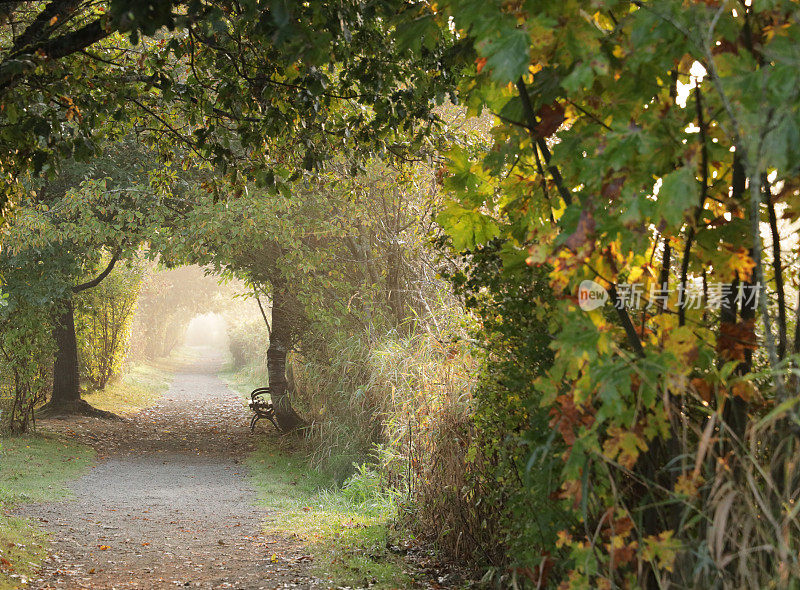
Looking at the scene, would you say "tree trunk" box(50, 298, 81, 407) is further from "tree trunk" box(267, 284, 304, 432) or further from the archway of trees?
the archway of trees

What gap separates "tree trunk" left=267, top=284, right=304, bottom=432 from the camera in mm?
13688

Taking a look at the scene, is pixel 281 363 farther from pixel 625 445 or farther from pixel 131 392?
pixel 625 445

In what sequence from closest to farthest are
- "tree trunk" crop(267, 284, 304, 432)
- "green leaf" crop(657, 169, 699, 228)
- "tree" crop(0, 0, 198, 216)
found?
"green leaf" crop(657, 169, 699, 228) < "tree" crop(0, 0, 198, 216) < "tree trunk" crop(267, 284, 304, 432)

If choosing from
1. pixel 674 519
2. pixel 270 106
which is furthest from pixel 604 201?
pixel 270 106

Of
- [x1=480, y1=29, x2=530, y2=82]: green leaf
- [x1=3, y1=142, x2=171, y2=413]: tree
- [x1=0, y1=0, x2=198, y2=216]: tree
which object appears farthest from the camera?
[x1=3, y1=142, x2=171, y2=413]: tree

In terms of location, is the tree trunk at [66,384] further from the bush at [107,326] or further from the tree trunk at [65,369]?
the bush at [107,326]

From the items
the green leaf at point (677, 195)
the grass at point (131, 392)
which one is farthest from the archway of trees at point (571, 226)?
the grass at point (131, 392)

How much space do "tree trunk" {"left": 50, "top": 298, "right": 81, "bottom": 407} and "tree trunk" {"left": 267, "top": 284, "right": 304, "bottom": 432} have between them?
4.32 meters

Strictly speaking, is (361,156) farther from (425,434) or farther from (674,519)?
(674,519)

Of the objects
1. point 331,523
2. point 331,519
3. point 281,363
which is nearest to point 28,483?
point 331,519

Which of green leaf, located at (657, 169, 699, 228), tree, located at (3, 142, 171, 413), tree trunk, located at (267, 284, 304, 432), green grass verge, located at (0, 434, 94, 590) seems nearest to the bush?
tree, located at (3, 142, 171, 413)

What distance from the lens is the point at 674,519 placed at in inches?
109

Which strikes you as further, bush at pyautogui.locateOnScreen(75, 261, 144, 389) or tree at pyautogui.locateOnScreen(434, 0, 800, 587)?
bush at pyautogui.locateOnScreen(75, 261, 144, 389)

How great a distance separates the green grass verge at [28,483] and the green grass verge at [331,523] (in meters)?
2.17
